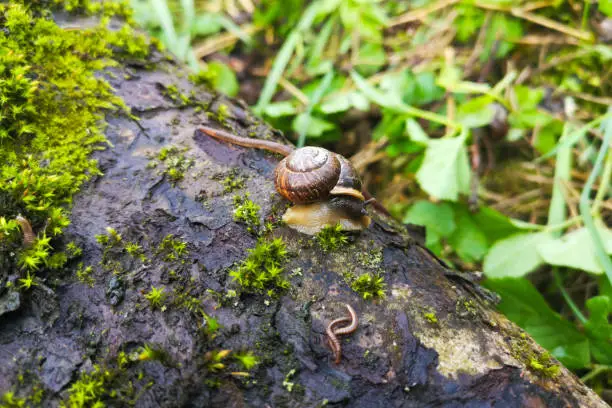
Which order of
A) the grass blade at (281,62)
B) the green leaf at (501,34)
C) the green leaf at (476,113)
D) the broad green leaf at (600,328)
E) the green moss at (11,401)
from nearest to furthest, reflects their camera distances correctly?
1. the green moss at (11,401)
2. the broad green leaf at (600,328)
3. the green leaf at (476,113)
4. the grass blade at (281,62)
5. the green leaf at (501,34)

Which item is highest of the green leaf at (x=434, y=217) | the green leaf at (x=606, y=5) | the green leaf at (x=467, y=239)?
the green leaf at (x=606, y=5)

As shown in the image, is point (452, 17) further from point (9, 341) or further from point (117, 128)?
point (9, 341)

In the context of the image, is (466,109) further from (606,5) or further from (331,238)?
(331,238)

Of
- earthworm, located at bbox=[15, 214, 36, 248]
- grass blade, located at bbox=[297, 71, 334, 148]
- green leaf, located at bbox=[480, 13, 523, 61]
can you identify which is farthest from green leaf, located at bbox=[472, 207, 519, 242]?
earthworm, located at bbox=[15, 214, 36, 248]

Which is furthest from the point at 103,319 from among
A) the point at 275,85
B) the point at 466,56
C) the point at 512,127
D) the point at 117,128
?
the point at 466,56

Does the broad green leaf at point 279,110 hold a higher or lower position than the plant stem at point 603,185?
higher

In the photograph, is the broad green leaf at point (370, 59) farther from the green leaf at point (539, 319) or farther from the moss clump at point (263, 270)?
the moss clump at point (263, 270)

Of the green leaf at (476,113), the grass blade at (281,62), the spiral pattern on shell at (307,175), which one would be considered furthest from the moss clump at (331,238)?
the grass blade at (281,62)
